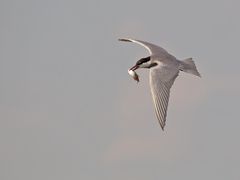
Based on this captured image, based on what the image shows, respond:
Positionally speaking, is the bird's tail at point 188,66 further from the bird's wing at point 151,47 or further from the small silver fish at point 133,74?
the small silver fish at point 133,74

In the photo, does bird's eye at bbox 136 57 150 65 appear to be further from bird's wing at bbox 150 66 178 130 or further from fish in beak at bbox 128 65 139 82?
bird's wing at bbox 150 66 178 130

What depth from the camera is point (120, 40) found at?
32000mm

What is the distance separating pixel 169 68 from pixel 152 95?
2713mm

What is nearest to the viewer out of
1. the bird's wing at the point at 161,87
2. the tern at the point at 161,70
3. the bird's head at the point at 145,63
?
the bird's wing at the point at 161,87

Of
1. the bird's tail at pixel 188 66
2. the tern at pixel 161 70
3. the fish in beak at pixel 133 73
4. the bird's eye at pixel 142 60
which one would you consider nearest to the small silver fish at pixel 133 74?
the fish in beak at pixel 133 73

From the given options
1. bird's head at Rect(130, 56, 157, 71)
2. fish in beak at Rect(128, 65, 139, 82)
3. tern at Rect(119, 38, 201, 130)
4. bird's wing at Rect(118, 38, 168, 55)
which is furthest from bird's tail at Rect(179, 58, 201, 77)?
fish in beak at Rect(128, 65, 139, 82)

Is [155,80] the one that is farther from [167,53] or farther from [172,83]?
[167,53]

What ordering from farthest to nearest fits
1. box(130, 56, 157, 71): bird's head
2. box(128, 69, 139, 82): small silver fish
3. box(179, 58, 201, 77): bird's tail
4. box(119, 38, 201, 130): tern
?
1. box(128, 69, 139, 82): small silver fish
2. box(130, 56, 157, 71): bird's head
3. box(179, 58, 201, 77): bird's tail
4. box(119, 38, 201, 130): tern

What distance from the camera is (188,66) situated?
94.5 ft

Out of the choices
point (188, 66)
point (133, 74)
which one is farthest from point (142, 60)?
point (188, 66)

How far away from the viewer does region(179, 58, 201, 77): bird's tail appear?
2823 cm

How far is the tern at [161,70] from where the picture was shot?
79.6ft

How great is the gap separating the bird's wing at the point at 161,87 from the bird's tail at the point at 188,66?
3.61ft

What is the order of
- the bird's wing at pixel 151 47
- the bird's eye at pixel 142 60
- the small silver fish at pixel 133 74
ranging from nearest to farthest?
the bird's eye at pixel 142 60
the bird's wing at pixel 151 47
the small silver fish at pixel 133 74
